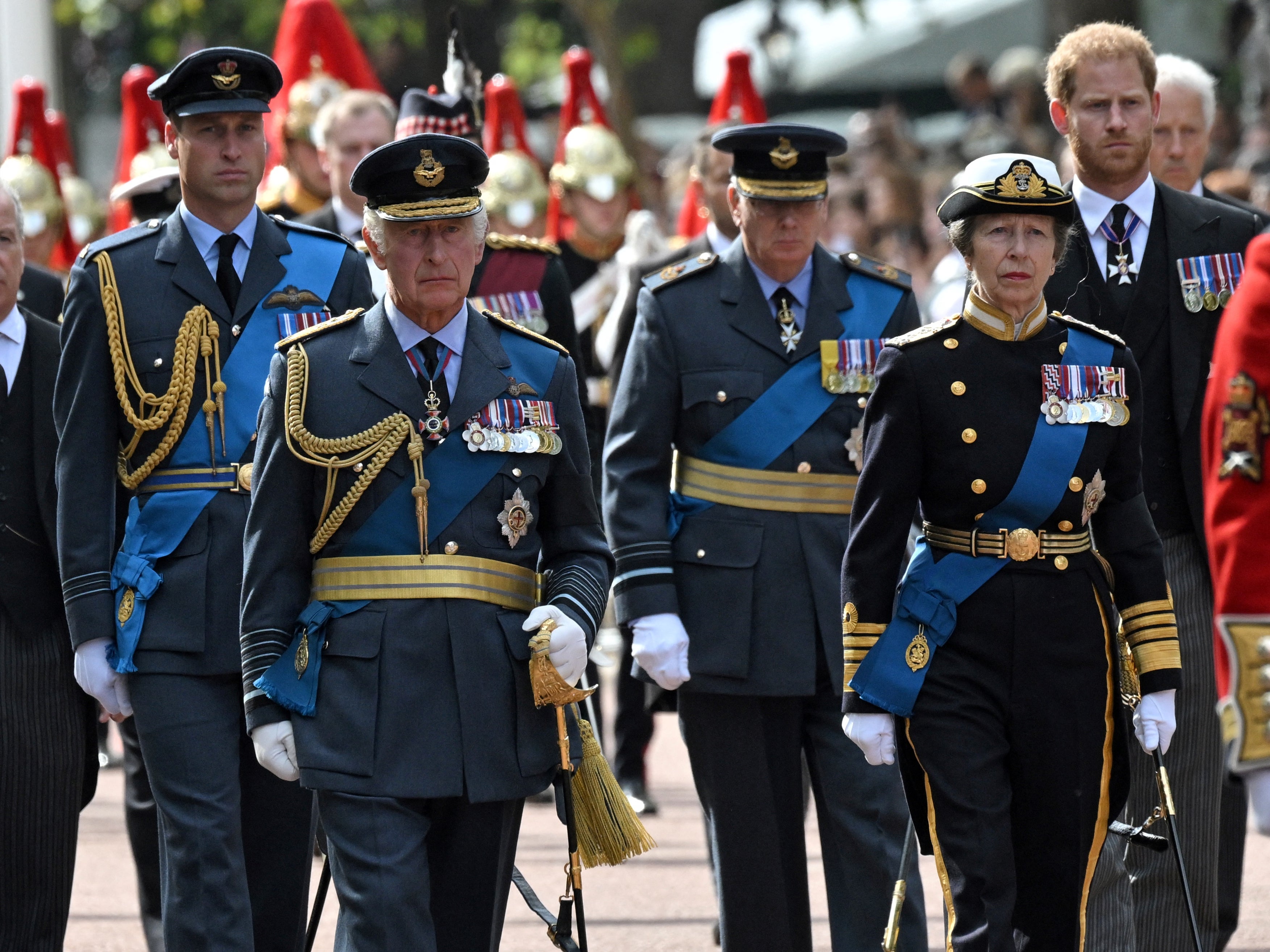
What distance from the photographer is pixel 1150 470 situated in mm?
6160

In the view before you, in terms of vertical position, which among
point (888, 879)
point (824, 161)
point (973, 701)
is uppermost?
point (824, 161)

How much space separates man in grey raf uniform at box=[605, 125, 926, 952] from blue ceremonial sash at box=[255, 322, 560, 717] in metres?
1.29

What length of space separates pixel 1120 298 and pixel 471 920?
2459mm

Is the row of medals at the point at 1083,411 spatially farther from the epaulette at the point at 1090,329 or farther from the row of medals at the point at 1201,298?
the row of medals at the point at 1201,298

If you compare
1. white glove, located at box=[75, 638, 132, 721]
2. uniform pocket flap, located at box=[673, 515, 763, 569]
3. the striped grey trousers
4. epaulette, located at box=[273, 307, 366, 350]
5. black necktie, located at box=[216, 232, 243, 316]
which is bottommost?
the striped grey trousers

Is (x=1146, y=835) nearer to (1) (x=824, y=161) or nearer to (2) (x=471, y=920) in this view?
(2) (x=471, y=920)

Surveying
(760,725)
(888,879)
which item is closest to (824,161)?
(760,725)

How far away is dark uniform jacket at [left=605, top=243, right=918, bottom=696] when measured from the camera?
6.09 m

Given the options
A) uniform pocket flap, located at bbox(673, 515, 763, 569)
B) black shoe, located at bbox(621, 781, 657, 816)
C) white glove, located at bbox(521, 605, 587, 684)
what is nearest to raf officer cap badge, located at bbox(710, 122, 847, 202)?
uniform pocket flap, located at bbox(673, 515, 763, 569)

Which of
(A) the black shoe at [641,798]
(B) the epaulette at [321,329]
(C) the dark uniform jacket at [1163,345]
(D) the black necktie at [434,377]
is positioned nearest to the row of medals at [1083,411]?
(C) the dark uniform jacket at [1163,345]

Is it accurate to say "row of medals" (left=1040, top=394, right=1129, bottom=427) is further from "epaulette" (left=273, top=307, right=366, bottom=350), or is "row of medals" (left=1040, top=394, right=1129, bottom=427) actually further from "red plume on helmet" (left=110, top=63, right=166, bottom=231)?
"red plume on helmet" (left=110, top=63, right=166, bottom=231)

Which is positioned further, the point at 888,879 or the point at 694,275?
the point at 694,275

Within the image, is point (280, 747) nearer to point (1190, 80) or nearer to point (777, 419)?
point (777, 419)

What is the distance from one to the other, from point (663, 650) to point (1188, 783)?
1.41m
